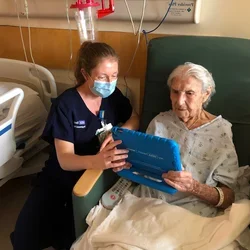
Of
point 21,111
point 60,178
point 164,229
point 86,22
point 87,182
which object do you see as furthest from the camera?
point 21,111

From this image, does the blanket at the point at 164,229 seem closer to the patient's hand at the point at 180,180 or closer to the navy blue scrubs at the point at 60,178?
the patient's hand at the point at 180,180

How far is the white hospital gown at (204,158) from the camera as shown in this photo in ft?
4.97

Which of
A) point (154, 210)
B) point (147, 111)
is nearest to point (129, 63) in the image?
point (147, 111)

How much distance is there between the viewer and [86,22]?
1976mm

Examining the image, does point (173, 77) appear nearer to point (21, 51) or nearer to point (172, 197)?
→ point (172, 197)

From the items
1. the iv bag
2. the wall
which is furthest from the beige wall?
the iv bag

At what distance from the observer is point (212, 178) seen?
1.52 metres

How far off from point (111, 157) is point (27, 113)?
848 millimetres

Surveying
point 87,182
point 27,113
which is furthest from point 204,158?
point 27,113

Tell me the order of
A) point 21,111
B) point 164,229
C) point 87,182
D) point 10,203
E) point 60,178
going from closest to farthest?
point 164,229, point 87,182, point 60,178, point 21,111, point 10,203

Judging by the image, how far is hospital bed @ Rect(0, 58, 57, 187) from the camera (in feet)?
5.98

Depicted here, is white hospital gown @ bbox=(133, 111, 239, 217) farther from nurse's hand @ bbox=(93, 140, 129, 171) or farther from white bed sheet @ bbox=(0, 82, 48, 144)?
white bed sheet @ bbox=(0, 82, 48, 144)

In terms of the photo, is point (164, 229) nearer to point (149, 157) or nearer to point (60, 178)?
point (149, 157)

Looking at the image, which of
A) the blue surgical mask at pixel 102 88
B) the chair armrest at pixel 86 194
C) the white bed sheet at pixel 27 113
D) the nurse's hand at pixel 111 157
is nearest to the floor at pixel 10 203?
the white bed sheet at pixel 27 113
